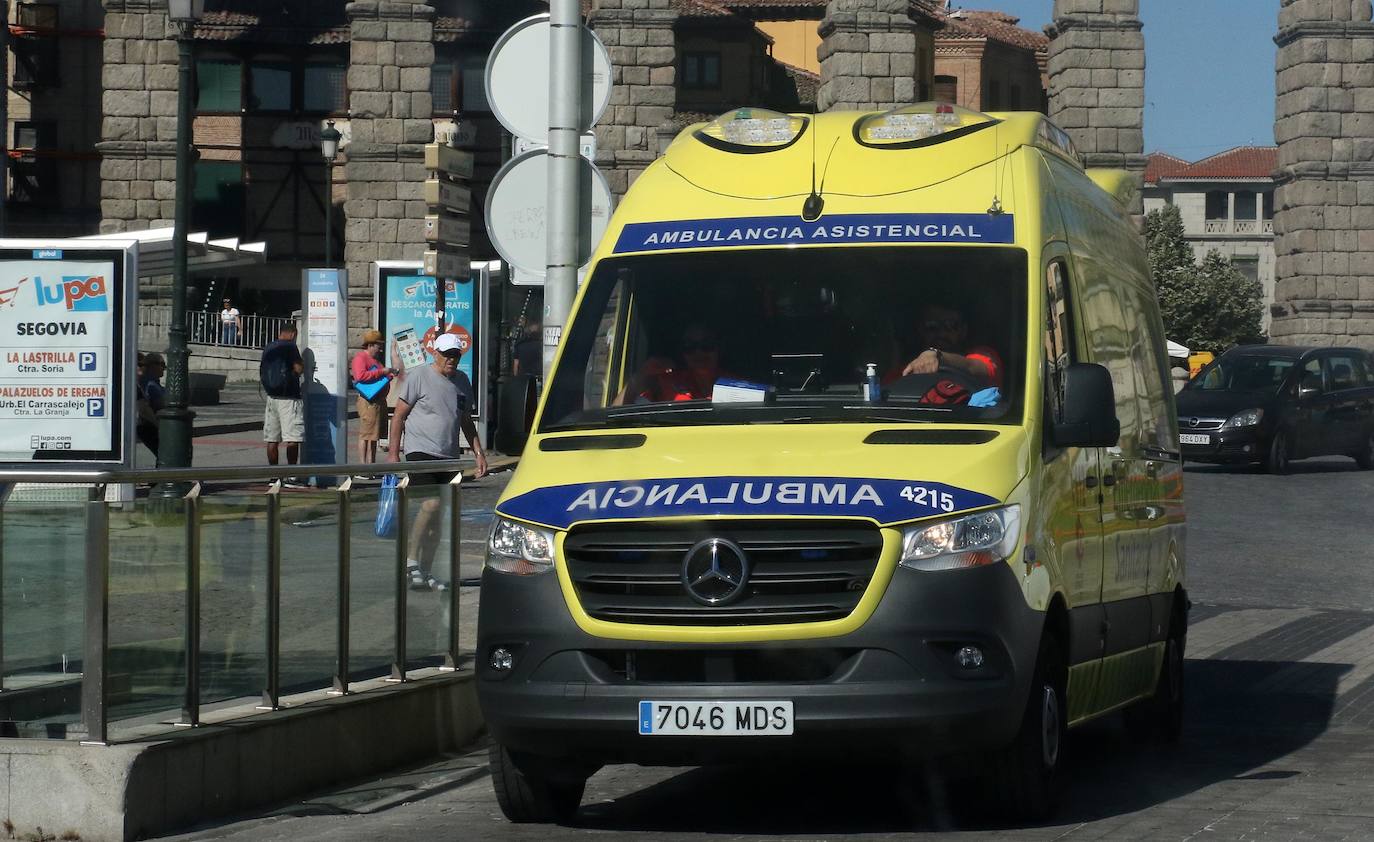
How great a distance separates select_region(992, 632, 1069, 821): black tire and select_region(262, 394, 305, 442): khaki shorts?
16863 mm

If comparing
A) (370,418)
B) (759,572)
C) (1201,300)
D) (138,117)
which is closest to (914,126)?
(759,572)

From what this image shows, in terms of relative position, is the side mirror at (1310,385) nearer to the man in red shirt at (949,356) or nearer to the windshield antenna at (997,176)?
the windshield antenna at (997,176)

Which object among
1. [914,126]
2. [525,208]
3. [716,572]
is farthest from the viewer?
[525,208]

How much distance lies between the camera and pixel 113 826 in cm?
736

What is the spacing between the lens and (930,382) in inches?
315

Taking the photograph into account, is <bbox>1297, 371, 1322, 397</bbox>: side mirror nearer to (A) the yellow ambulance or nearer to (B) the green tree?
(A) the yellow ambulance

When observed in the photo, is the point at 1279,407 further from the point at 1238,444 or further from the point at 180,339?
the point at 180,339

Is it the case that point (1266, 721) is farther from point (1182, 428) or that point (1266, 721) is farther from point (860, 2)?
point (860, 2)

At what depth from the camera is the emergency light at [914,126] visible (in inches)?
346

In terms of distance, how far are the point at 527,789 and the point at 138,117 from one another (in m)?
35.5

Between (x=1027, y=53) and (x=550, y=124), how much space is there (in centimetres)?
9628

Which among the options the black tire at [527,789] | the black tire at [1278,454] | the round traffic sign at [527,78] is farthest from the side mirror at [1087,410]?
the black tire at [1278,454]

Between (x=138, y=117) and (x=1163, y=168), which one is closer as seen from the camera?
(x=138, y=117)

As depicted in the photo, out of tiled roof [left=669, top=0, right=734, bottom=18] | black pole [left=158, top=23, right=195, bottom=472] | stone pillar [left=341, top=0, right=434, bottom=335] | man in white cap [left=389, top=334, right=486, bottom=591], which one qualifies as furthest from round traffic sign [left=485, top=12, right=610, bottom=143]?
tiled roof [left=669, top=0, right=734, bottom=18]
